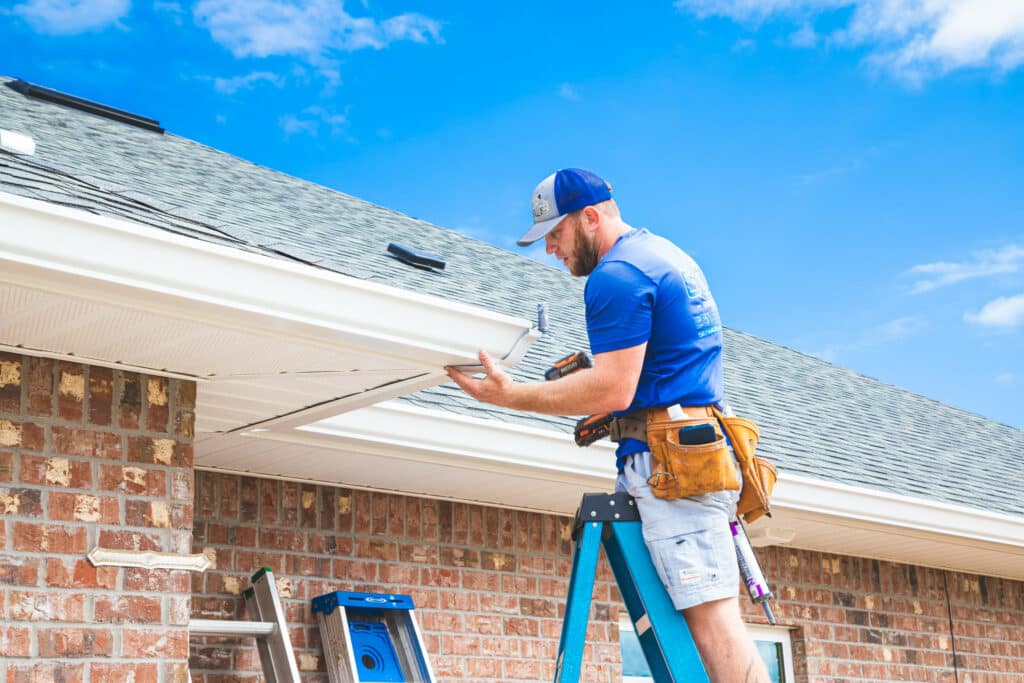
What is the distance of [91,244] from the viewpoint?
341cm

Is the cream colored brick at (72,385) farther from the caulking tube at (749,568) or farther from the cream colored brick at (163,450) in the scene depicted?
the caulking tube at (749,568)

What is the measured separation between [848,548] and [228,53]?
65.7 m

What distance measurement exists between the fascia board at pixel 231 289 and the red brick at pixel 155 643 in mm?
1154

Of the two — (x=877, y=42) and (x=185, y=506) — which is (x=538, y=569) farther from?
(x=877, y=42)

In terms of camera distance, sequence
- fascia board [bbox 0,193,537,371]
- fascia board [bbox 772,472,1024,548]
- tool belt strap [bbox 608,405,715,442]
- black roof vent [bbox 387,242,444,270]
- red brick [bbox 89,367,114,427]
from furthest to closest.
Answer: black roof vent [bbox 387,242,444,270] → fascia board [bbox 772,472,1024,548] → red brick [bbox 89,367,114,427] → tool belt strap [bbox 608,405,715,442] → fascia board [bbox 0,193,537,371]

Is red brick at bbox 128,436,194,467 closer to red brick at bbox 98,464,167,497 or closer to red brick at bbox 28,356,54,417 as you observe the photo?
red brick at bbox 98,464,167,497

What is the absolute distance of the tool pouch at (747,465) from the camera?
Answer: 11.5 feet

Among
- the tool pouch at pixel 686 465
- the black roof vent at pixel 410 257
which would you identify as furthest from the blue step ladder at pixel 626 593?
the black roof vent at pixel 410 257

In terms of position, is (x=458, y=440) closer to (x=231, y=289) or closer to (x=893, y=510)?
(x=231, y=289)

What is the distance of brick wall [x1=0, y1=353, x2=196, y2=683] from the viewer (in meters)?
4.05

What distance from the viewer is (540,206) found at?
3.69 metres

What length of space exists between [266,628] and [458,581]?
1426 millimetres

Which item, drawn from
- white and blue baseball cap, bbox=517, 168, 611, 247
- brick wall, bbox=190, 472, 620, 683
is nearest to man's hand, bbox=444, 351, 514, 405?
white and blue baseball cap, bbox=517, 168, 611, 247

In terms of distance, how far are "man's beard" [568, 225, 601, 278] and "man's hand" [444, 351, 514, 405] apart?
→ 0.38 meters
